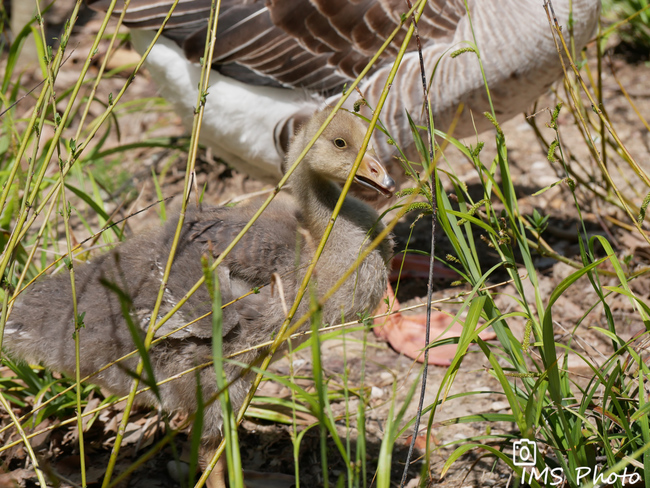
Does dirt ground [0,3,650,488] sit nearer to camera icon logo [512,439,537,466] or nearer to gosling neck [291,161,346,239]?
camera icon logo [512,439,537,466]

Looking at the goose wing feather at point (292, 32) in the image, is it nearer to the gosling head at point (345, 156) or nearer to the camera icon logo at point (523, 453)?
the gosling head at point (345, 156)

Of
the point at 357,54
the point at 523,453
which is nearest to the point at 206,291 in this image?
the point at 523,453

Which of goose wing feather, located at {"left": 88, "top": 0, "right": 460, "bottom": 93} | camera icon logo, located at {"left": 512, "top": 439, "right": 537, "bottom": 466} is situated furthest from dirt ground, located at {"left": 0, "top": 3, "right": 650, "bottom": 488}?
goose wing feather, located at {"left": 88, "top": 0, "right": 460, "bottom": 93}

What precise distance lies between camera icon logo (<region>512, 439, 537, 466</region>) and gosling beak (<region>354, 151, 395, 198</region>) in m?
1.14

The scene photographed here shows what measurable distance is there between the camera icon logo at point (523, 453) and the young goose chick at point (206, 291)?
2.64 ft

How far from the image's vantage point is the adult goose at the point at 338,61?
156 inches

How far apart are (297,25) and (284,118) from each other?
0.60 meters

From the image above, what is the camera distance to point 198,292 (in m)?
2.62

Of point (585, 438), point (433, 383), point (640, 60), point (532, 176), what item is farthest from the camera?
point (640, 60)

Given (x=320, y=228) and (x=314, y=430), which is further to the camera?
(x=314, y=430)

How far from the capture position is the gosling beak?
9.20ft

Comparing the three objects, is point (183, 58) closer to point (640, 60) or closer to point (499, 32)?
point (499, 32)

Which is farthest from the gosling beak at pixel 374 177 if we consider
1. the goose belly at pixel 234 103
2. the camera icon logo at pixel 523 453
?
the goose belly at pixel 234 103

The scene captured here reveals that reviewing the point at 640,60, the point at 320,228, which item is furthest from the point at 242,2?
the point at 640,60
